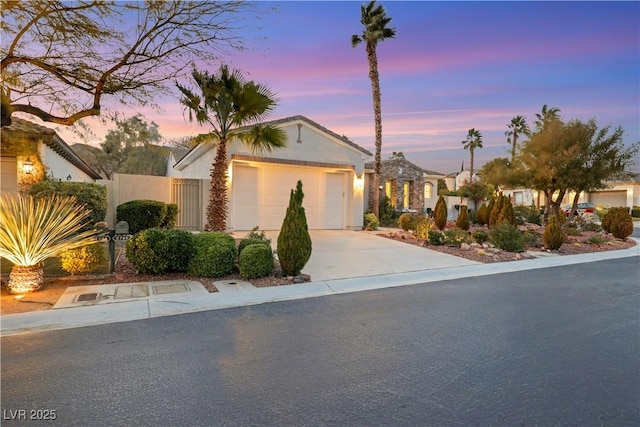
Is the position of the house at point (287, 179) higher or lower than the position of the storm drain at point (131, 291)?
higher

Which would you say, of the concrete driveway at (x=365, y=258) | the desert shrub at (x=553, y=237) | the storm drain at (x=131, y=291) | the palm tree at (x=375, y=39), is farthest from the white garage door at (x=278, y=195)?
the desert shrub at (x=553, y=237)

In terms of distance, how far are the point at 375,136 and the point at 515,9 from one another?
28.1 feet

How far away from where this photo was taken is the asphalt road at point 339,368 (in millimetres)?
2934

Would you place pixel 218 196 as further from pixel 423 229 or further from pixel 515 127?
pixel 515 127

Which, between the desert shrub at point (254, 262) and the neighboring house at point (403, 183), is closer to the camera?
the desert shrub at point (254, 262)

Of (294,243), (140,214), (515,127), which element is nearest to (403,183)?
(140,214)

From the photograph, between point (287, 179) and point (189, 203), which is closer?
point (189, 203)

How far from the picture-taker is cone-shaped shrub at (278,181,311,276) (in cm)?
763

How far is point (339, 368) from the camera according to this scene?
376 centimetres

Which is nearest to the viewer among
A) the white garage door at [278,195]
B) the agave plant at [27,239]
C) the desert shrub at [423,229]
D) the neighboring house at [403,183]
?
the agave plant at [27,239]

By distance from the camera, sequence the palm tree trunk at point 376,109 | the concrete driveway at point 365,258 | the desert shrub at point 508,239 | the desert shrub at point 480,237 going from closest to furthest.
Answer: the concrete driveway at point 365,258
the desert shrub at point 508,239
the desert shrub at point 480,237
the palm tree trunk at point 376,109

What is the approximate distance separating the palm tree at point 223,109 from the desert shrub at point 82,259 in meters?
3.38

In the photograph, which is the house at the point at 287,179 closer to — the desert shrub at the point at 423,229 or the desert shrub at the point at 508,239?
the desert shrub at the point at 423,229

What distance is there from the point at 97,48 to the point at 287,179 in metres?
8.94
